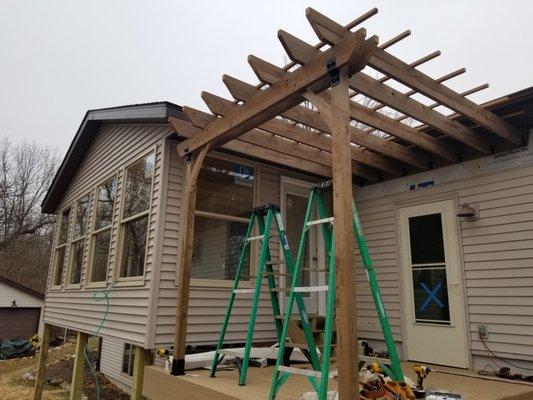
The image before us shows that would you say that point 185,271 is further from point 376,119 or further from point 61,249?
point 61,249

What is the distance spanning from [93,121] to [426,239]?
5.73 m

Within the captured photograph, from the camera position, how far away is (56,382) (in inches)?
384

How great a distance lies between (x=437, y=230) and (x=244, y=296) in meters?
2.50

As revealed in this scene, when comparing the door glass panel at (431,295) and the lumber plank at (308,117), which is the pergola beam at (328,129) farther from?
the door glass panel at (431,295)

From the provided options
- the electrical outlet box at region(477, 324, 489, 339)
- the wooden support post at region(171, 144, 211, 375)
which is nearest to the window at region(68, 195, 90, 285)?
the wooden support post at region(171, 144, 211, 375)

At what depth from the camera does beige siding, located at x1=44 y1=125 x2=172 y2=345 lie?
15.9ft

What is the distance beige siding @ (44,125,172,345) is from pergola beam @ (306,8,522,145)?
9.35 feet

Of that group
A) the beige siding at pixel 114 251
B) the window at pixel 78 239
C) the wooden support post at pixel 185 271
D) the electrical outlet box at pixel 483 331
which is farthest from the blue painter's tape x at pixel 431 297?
the window at pixel 78 239

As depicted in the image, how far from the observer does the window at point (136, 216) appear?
518 centimetres

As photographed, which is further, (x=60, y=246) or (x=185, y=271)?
(x=60, y=246)

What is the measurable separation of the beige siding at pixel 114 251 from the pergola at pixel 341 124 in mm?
1044

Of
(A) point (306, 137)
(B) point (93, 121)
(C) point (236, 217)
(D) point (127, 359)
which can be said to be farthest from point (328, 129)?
(D) point (127, 359)

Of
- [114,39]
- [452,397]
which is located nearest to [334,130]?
[452,397]

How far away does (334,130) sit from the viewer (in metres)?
2.48
